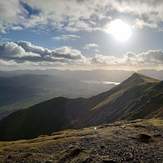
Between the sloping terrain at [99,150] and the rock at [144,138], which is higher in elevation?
the rock at [144,138]

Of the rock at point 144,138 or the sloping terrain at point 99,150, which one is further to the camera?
the rock at point 144,138

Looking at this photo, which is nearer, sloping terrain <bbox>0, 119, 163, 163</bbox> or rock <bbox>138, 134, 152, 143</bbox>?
sloping terrain <bbox>0, 119, 163, 163</bbox>

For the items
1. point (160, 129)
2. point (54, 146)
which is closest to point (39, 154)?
point (54, 146)

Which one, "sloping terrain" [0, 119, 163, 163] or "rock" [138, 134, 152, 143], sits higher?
"rock" [138, 134, 152, 143]

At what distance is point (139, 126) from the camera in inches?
3302

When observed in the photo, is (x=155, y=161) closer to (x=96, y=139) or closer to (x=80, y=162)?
(x=80, y=162)

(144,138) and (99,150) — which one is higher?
(144,138)

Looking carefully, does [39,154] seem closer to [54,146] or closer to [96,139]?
[54,146]

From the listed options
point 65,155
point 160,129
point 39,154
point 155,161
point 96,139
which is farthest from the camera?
point 160,129

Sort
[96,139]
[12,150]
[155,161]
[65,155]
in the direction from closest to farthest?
[155,161], [65,155], [96,139], [12,150]

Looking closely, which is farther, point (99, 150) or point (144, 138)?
point (144, 138)

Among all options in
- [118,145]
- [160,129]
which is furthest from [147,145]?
[160,129]

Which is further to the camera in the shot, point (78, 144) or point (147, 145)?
point (78, 144)

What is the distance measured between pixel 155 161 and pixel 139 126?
36.1 meters
